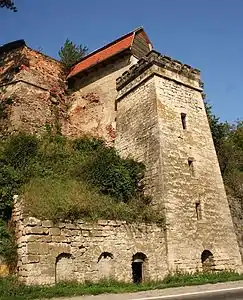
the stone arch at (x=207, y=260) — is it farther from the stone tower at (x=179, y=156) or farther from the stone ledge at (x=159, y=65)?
the stone ledge at (x=159, y=65)

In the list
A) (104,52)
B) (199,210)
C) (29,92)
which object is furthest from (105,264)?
(104,52)

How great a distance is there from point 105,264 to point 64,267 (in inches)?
61.1

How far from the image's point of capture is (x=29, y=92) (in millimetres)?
21875

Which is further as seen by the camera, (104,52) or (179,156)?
(104,52)

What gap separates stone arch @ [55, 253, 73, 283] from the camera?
11.8 metres

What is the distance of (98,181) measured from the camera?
15070 millimetres

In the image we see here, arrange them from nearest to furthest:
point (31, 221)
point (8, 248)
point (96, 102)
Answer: point (31, 221)
point (8, 248)
point (96, 102)

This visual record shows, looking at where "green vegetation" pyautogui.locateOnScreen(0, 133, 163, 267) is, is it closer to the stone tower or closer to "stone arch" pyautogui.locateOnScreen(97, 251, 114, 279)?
the stone tower

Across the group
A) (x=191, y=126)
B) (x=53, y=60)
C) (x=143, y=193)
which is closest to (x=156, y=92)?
(x=191, y=126)

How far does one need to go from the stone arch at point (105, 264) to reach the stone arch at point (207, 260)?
4458mm

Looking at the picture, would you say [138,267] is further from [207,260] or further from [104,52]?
[104,52]

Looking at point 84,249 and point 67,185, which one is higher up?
point 67,185

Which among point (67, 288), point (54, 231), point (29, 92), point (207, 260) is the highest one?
point (29, 92)

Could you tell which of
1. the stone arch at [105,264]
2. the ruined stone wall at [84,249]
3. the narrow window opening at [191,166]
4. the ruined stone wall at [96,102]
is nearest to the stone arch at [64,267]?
the ruined stone wall at [84,249]
